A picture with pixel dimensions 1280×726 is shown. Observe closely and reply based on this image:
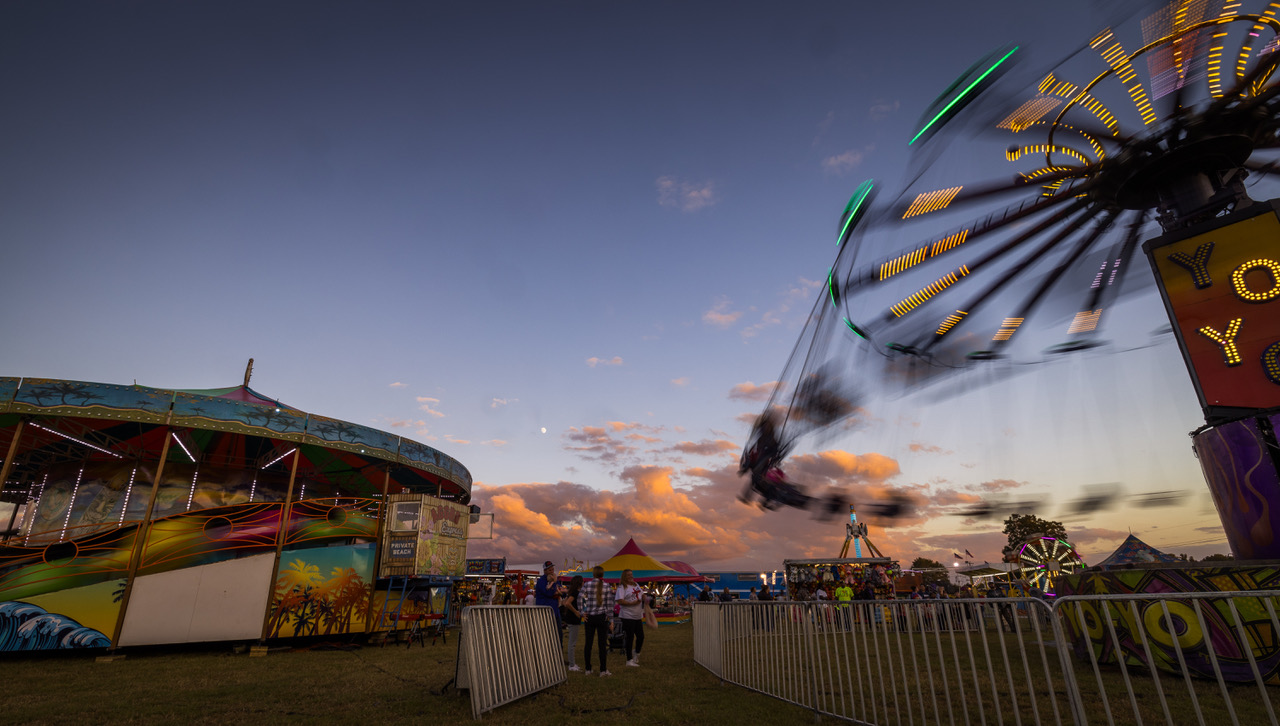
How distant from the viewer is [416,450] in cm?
1959

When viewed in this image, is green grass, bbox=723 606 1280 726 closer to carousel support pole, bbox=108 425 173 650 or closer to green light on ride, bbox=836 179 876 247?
green light on ride, bbox=836 179 876 247

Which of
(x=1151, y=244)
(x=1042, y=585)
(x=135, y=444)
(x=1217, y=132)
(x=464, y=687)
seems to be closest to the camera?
(x=464, y=687)

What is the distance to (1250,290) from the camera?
9.50 meters

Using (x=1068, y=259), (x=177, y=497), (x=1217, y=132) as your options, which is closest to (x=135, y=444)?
(x=177, y=497)

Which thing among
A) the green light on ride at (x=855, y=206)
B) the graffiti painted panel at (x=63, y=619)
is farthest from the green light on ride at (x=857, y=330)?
the graffiti painted panel at (x=63, y=619)

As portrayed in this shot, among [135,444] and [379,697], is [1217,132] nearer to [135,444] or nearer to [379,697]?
[379,697]

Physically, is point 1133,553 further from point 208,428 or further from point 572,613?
point 208,428

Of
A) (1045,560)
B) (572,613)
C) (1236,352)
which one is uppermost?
(1236,352)

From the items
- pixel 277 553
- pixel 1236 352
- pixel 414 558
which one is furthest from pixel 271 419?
pixel 1236 352

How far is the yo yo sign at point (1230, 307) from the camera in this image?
9.18 meters

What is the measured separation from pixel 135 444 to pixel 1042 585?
33640mm

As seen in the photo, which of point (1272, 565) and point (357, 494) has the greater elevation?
point (357, 494)

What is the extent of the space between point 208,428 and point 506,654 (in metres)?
12.0

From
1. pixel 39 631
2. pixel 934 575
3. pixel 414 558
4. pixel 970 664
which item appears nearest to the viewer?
pixel 970 664
